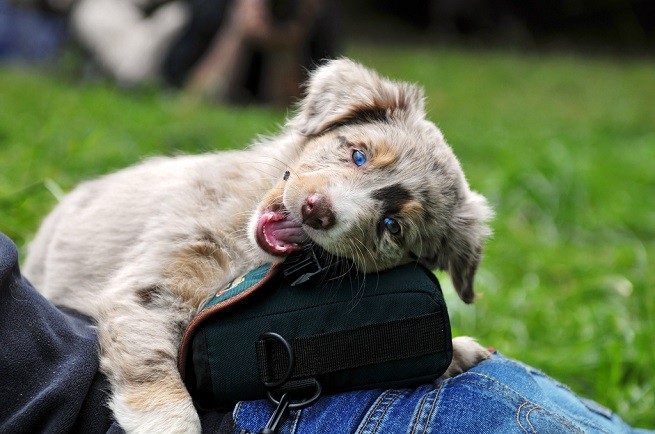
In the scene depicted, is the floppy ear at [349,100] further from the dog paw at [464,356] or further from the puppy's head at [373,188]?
the dog paw at [464,356]

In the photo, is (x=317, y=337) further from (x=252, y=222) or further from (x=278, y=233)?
(x=252, y=222)

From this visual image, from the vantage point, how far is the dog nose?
2.88 meters

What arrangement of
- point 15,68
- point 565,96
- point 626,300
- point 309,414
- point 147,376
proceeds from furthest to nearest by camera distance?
1. point 565,96
2. point 15,68
3. point 626,300
4. point 147,376
5. point 309,414

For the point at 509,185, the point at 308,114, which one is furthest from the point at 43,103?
the point at 308,114

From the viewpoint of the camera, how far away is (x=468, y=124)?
38.5ft

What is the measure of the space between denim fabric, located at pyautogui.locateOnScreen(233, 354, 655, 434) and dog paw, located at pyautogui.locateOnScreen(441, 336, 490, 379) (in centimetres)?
26

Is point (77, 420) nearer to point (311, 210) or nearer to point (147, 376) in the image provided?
point (147, 376)

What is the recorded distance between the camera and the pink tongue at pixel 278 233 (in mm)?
2953

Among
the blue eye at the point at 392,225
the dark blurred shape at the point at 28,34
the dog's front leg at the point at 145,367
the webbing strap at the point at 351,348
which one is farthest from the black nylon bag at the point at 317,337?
the dark blurred shape at the point at 28,34

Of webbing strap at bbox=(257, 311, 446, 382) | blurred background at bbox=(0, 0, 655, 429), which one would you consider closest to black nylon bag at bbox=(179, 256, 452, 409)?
webbing strap at bbox=(257, 311, 446, 382)

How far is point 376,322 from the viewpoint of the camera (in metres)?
2.62

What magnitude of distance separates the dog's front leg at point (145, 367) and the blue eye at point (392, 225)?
0.82 m

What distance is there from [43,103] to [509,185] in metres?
4.86

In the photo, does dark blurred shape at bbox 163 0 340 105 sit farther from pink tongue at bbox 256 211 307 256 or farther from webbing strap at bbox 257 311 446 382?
webbing strap at bbox 257 311 446 382
